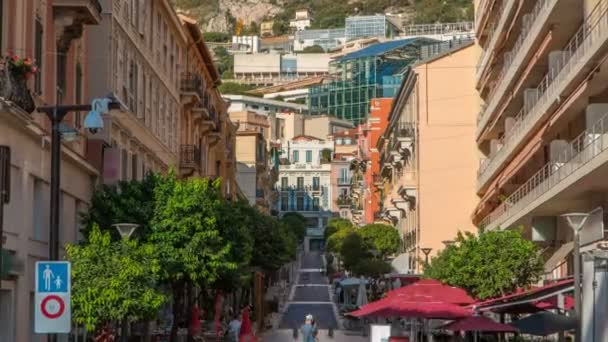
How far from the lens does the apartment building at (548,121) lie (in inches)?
1368

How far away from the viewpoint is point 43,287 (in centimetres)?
1834

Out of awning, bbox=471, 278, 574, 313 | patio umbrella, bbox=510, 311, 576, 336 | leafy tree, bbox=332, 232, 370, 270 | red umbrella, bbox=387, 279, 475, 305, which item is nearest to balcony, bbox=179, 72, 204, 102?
awning, bbox=471, 278, 574, 313

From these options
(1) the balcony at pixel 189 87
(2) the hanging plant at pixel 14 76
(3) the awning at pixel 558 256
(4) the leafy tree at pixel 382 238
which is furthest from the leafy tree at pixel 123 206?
(4) the leafy tree at pixel 382 238

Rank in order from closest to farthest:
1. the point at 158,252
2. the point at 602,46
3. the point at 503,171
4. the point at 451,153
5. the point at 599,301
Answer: the point at 599,301 → the point at 602,46 → the point at 158,252 → the point at 503,171 → the point at 451,153

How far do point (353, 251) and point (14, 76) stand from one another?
266ft

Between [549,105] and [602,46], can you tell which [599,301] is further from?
[549,105]

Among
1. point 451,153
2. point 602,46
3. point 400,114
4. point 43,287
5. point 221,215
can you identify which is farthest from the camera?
point 400,114

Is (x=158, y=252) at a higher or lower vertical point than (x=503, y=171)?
lower

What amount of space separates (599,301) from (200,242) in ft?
51.4

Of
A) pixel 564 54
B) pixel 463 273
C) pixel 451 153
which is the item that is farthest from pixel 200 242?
pixel 451 153

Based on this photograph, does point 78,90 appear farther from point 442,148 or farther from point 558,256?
point 442,148

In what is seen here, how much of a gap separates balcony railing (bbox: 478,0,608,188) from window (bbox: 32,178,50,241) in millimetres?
14143

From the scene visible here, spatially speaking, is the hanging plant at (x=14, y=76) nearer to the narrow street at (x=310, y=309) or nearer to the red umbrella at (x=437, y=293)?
the red umbrella at (x=437, y=293)

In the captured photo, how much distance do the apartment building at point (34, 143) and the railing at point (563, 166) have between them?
1258 cm
